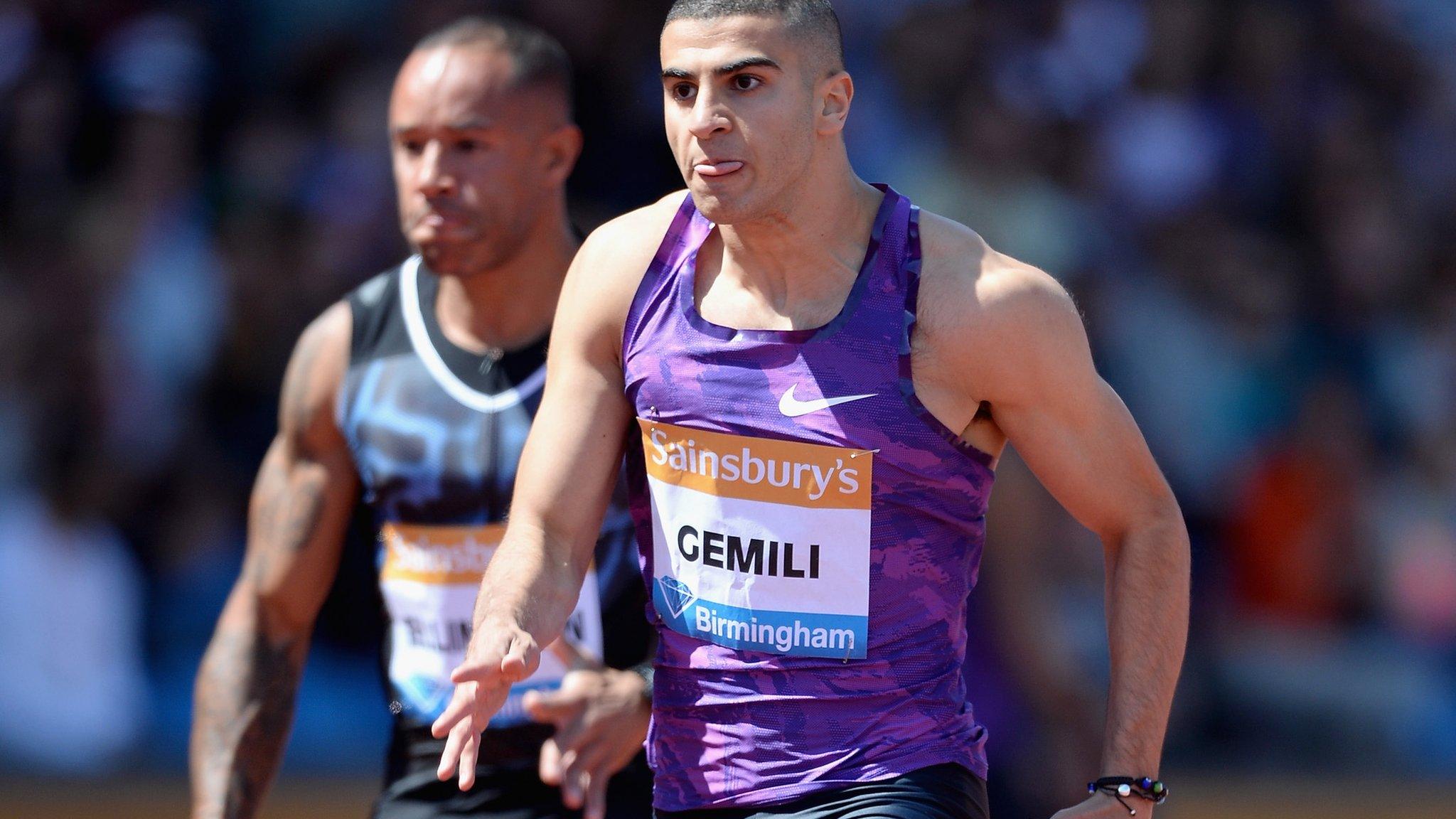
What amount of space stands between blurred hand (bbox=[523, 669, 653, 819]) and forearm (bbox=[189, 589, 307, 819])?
781mm

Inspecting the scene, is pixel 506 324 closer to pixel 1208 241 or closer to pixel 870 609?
pixel 870 609

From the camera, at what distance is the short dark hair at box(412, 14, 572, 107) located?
14.2 ft

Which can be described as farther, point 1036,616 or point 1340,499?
point 1340,499

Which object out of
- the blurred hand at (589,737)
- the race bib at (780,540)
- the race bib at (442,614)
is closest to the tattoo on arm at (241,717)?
the race bib at (442,614)

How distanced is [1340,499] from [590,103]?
3.14 metres

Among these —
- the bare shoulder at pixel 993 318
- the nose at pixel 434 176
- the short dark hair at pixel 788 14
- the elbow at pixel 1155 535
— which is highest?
the short dark hair at pixel 788 14

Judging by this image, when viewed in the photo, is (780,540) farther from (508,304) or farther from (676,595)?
(508,304)

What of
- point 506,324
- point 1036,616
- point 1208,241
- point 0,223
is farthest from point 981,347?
point 0,223

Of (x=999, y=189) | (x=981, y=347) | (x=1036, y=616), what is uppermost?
(x=999, y=189)

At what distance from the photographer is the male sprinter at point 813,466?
3.13 metres

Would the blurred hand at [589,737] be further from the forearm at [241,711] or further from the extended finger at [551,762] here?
the forearm at [241,711]

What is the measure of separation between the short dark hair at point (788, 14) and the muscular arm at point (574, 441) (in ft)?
1.26

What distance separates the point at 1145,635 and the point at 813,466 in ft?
2.09

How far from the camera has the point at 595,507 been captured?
335cm
